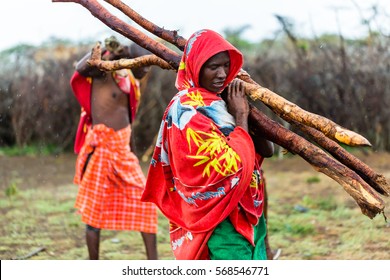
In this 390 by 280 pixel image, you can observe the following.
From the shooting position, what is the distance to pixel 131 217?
507cm

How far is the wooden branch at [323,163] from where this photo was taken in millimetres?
2688

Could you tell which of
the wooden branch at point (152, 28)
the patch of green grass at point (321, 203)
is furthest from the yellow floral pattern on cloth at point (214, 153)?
the patch of green grass at point (321, 203)

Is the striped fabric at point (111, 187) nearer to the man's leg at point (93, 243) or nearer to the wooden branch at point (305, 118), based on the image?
the man's leg at point (93, 243)

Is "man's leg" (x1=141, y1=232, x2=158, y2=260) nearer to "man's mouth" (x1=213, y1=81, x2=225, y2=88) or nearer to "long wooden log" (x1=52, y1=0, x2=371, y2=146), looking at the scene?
"long wooden log" (x1=52, y1=0, x2=371, y2=146)

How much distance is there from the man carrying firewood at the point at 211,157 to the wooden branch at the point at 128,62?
0.60 m

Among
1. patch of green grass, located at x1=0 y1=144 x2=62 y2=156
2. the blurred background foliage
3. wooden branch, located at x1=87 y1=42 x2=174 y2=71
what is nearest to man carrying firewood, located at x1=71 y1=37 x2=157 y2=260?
wooden branch, located at x1=87 y1=42 x2=174 y2=71

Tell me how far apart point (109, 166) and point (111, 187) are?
167mm

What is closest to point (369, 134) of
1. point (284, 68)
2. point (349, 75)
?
point (349, 75)

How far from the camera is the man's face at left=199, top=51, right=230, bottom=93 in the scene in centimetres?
285

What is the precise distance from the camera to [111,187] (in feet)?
16.9

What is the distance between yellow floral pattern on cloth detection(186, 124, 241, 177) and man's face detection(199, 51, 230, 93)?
0.23 m

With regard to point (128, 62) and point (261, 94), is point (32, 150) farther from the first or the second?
point (261, 94)
